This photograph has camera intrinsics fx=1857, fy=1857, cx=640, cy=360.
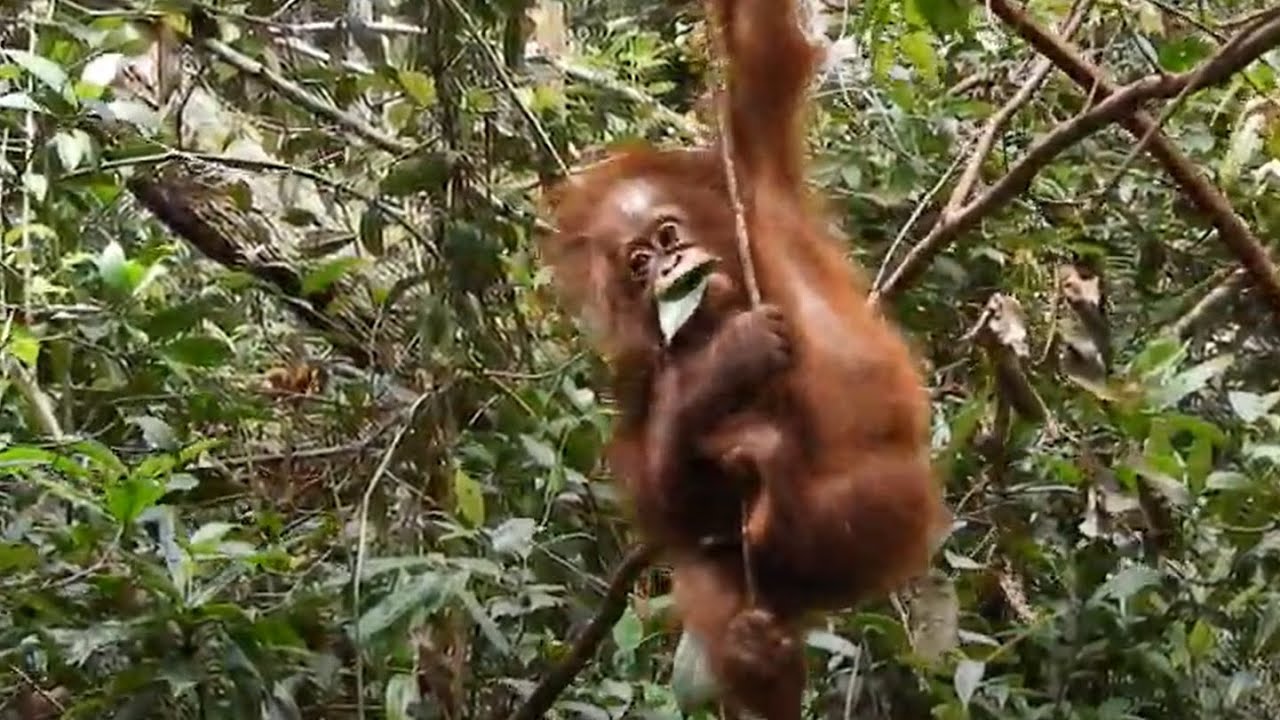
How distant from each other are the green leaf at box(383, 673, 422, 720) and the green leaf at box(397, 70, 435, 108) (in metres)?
1.02

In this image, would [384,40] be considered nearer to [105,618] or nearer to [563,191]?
[563,191]

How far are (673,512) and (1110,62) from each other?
1.70 metres

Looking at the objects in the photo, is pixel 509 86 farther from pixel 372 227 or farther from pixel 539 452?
pixel 539 452

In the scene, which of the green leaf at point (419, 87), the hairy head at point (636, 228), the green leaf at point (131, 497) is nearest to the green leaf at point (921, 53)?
the hairy head at point (636, 228)

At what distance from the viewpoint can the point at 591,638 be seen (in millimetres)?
2660

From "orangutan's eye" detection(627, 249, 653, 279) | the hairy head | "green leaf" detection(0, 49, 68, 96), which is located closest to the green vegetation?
"green leaf" detection(0, 49, 68, 96)

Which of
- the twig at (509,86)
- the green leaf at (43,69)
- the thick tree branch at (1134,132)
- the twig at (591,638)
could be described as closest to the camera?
the thick tree branch at (1134,132)

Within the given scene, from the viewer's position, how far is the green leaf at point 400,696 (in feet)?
8.95

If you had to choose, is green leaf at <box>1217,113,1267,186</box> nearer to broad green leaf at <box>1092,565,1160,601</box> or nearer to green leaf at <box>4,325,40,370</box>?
broad green leaf at <box>1092,565,1160,601</box>

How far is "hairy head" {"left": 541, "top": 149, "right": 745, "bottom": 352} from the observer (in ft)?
10.2

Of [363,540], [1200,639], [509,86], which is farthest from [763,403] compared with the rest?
[1200,639]

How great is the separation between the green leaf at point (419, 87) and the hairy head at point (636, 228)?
0.29m

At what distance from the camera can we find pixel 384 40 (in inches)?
149

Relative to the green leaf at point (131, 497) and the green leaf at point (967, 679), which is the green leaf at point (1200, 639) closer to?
the green leaf at point (967, 679)
